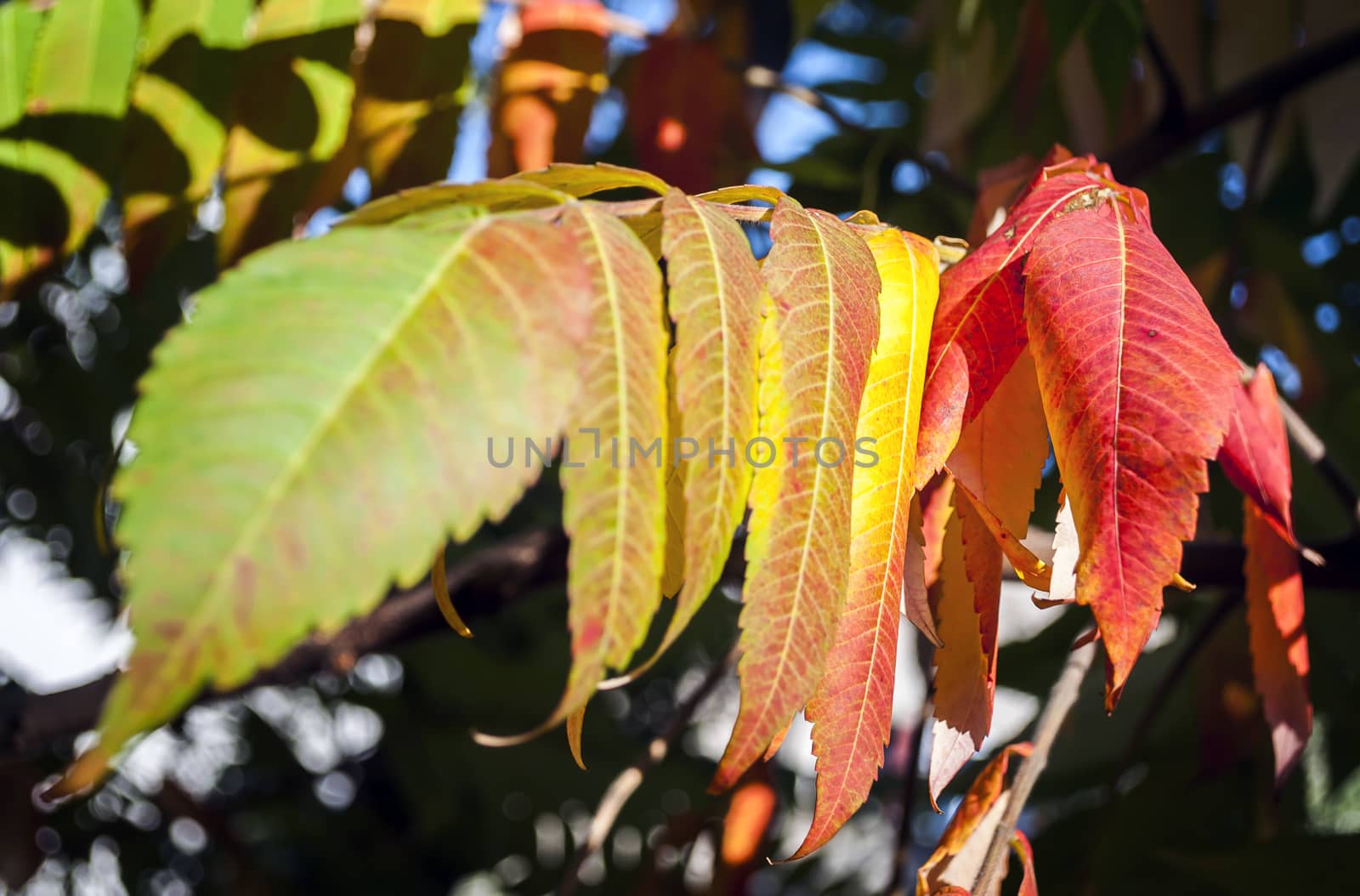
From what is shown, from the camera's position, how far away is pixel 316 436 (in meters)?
0.23

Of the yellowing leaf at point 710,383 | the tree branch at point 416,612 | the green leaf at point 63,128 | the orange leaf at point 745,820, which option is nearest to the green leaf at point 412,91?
the green leaf at point 63,128

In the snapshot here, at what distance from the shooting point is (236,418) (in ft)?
0.76

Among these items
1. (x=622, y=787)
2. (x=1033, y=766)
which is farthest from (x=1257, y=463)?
(x=622, y=787)

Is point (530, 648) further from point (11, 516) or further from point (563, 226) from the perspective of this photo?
point (563, 226)

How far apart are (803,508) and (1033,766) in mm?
230

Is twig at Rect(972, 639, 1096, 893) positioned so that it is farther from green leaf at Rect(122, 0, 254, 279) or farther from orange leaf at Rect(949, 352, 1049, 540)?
green leaf at Rect(122, 0, 254, 279)

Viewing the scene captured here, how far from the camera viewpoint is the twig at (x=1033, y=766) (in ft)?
1.35

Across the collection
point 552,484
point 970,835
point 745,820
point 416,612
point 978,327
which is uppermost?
point 978,327

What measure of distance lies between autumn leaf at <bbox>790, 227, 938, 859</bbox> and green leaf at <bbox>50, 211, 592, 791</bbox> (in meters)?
0.12

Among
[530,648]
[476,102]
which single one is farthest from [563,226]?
[476,102]

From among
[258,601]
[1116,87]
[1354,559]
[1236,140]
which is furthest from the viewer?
[1236,140]

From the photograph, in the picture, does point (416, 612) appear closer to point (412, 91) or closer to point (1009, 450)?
point (412, 91)

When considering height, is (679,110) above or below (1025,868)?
above

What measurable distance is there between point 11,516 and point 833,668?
1.77 metres
